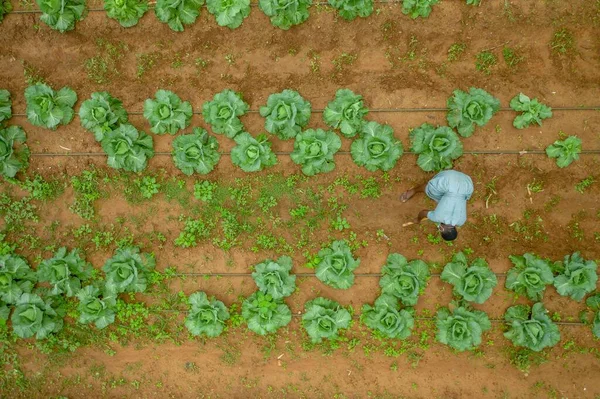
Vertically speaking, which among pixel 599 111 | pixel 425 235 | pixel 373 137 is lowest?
pixel 425 235

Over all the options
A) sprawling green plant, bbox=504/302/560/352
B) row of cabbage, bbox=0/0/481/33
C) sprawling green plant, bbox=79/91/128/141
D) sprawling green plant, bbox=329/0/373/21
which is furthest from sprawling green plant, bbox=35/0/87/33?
sprawling green plant, bbox=504/302/560/352

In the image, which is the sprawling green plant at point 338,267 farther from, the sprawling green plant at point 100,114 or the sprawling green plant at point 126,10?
the sprawling green plant at point 126,10

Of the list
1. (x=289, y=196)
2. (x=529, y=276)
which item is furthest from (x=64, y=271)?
(x=529, y=276)

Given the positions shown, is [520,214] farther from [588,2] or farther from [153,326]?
[153,326]

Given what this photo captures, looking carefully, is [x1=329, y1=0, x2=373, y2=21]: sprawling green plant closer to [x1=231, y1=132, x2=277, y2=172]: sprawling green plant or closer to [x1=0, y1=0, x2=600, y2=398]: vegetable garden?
[x1=0, y1=0, x2=600, y2=398]: vegetable garden

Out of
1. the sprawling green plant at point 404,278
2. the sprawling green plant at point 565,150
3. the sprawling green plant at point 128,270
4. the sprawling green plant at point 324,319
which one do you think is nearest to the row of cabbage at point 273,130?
the sprawling green plant at point 565,150

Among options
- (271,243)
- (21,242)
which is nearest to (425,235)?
(271,243)

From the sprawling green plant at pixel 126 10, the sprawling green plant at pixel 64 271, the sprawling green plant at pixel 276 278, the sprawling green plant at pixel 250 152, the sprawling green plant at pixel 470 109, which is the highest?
the sprawling green plant at pixel 126 10
